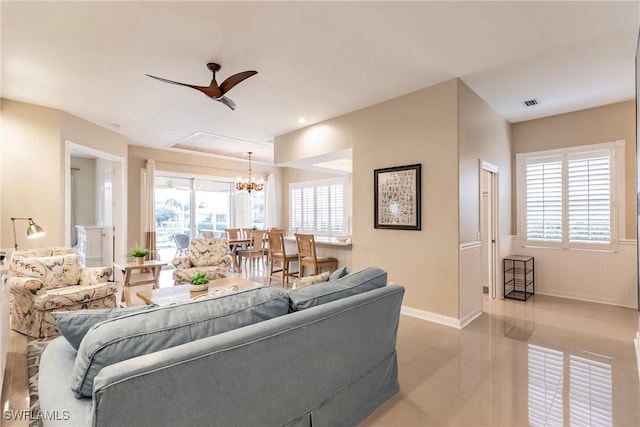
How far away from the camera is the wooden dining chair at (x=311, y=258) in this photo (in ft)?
16.2

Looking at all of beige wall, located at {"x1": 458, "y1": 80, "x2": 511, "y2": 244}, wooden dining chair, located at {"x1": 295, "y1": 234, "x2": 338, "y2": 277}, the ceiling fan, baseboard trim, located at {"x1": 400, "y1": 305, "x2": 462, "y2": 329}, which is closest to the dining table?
wooden dining chair, located at {"x1": 295, "y1": 234, "x2": 338, "y2": 277}

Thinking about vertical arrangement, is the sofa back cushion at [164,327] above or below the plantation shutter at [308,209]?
below

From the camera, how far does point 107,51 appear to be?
2965 millimetres

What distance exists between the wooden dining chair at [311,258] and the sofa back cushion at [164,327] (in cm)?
326

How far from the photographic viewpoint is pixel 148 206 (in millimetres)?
6984

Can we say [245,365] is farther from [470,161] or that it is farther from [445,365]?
[470,161]

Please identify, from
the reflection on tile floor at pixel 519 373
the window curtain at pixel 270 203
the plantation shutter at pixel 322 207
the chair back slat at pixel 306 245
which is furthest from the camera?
the window curtain at pixel 270 203

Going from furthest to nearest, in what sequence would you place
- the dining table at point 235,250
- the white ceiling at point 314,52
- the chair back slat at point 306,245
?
the dining table at point 235,250 < the chair back slat at point 306,245 < the white ceiling at point 314,52

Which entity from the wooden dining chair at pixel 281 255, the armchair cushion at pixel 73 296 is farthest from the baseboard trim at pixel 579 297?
the armchair cushion at pixel 73 296

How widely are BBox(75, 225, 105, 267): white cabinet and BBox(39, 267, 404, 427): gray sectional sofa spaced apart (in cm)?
561

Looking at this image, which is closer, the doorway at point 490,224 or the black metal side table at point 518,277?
the doorway at point 490,224

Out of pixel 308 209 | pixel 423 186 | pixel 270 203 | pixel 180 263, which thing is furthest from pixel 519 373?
pixel 270 203

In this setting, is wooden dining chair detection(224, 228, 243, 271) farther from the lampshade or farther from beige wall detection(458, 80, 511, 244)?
beige wall detection(458, 80, 511, 244)

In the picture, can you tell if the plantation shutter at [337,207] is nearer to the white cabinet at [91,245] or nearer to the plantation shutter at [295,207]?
the plantation shutter at [295,207]
